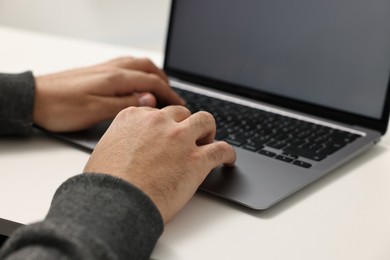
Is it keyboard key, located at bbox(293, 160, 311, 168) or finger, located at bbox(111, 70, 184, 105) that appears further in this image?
finger, located at bbox(111, 70, 184, 105)

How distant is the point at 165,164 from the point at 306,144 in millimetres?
269

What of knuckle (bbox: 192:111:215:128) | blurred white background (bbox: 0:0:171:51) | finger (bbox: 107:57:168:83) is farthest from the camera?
blurred white background (bbox: 0:0:171:51)

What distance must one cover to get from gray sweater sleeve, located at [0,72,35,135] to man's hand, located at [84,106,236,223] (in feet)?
0.63

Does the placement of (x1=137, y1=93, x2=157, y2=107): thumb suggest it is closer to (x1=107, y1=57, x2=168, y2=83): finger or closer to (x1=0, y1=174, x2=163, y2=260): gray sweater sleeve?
(x1=107, y1=57, x2=168, y2=83): finger

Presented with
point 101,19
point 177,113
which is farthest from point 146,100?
point 101,19

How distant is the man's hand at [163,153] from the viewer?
23.5 inches

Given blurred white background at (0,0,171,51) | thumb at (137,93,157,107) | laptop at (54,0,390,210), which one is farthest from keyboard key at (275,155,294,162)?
blurred white background at (0,0,171,51)

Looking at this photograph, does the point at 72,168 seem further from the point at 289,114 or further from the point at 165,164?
the point at 289,114

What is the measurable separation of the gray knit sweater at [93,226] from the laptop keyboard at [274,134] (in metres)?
0.28

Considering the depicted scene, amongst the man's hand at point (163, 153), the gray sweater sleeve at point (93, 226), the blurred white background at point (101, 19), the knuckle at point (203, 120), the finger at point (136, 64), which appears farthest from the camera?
the blurred white background at point (101, 19)

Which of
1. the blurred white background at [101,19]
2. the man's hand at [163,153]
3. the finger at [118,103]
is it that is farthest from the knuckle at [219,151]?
the blurred white background at [101,19]

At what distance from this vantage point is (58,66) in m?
1.25

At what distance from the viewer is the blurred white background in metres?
1.45

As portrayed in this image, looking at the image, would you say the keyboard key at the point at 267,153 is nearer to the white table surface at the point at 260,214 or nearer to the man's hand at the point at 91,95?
the white table surface at the point at 260,214
